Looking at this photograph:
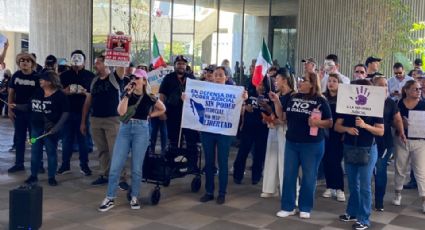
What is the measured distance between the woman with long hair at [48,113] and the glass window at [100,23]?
13409mm

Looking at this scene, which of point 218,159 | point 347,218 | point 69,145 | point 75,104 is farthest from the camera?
point 75,104

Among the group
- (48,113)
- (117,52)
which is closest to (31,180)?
(48,113)

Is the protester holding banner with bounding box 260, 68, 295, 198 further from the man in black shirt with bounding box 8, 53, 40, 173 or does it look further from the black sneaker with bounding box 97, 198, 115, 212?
the man in black shirt with bounding box 8, 53, 40, 173

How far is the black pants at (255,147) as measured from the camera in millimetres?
8977

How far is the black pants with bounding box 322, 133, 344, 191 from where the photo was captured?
8227 mm

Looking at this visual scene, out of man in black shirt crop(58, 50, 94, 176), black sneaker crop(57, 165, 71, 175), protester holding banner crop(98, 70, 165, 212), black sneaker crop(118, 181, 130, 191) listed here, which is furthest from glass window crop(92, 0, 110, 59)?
protester holding banner crop(98, 70, 165, 212)

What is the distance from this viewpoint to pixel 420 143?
25.1 ft

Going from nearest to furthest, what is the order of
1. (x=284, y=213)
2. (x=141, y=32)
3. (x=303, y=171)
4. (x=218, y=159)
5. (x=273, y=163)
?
(x=303, y=171) → (x=284, y=213) → (x=218, y=159) → (x=273, y=163) → (x=141, y=32)

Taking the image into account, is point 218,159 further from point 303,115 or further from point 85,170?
point 85,170

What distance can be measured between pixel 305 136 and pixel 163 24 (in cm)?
1448

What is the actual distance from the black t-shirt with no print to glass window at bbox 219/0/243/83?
→ 12.8 metres

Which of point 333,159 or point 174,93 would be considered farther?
point 174,93

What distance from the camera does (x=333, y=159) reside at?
8258mm

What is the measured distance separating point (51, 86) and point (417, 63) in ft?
29.0
